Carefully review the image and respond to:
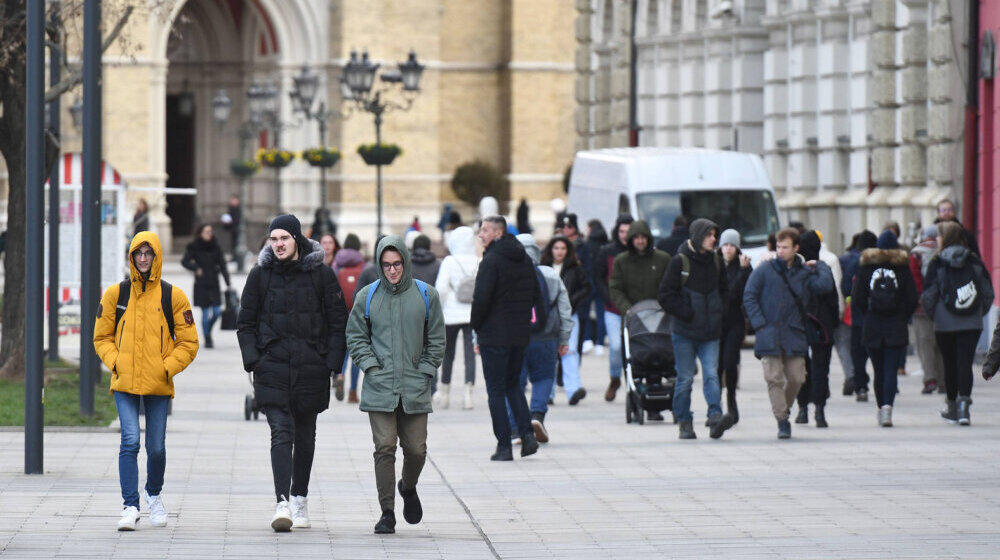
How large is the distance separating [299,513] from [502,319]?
3.77 m

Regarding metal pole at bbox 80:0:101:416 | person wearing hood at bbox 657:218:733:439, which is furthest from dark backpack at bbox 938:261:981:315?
metal pole at bbox 80:0:101:416

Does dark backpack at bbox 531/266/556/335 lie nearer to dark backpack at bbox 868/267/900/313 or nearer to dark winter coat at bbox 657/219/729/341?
dark winter coat at bbox 657/219/729/341

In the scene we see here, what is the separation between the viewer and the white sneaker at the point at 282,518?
10781 millimetres

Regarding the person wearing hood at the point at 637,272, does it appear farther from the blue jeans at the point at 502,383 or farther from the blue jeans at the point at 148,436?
the blue jeans at the point at 148,436

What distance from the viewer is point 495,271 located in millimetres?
14531

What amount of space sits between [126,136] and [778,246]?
42.1m

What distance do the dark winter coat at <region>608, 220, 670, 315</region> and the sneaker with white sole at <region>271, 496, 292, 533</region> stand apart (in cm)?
669

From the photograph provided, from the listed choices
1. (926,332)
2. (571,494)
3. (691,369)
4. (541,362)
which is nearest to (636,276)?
(541,362)

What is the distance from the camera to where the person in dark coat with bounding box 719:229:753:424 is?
669 inches

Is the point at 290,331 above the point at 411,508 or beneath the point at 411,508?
above

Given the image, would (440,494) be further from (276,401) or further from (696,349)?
(696,349)

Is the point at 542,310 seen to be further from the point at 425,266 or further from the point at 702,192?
the point at 702,192

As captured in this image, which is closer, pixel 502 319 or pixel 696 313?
pixel 502 319

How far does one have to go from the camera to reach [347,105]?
5816 centimetres
